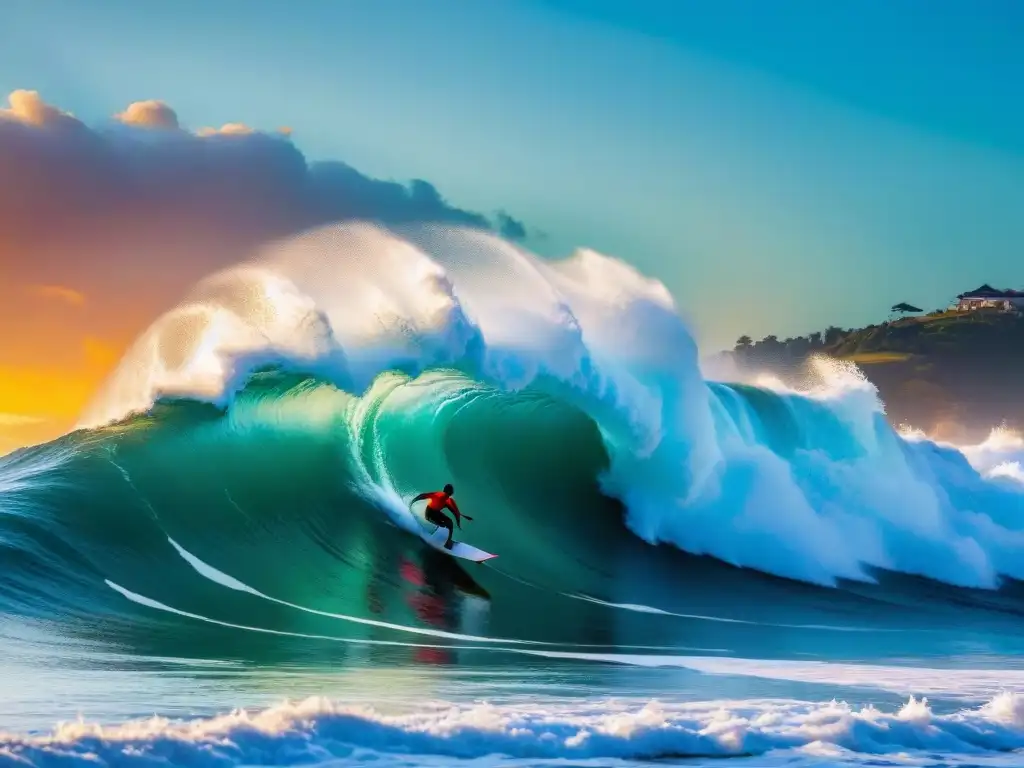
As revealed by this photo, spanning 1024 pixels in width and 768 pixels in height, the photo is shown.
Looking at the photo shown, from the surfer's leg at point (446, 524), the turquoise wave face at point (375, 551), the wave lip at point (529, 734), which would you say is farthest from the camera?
the surfer's leg at point (446, 524)

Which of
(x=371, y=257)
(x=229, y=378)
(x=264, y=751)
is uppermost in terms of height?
(x=371, y=257)

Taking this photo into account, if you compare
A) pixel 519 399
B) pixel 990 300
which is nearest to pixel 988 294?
pixel 990 300

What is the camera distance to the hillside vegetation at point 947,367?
8469 centimetres

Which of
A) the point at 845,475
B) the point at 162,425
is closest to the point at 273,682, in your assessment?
the point at 162,425

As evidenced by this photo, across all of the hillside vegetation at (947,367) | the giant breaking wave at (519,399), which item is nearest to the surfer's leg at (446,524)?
the giant breaking wave at (519,399)

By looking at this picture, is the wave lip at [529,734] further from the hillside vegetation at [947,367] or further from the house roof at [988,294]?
the house roof at [988,294]

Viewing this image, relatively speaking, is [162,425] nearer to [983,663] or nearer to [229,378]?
[229,378]

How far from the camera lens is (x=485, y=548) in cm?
1415

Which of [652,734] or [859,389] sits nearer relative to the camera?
[652,734]

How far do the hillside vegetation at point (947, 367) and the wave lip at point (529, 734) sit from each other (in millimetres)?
76843

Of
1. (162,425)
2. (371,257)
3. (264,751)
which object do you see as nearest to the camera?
(264,751)

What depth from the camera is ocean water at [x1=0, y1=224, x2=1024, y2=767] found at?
686 centimetres

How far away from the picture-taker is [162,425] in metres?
14.6

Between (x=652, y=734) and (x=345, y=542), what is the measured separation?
701 centimetres
